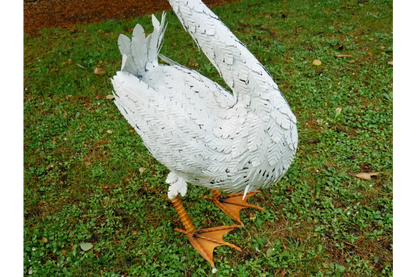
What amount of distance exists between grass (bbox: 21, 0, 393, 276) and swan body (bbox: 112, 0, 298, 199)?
708 mm

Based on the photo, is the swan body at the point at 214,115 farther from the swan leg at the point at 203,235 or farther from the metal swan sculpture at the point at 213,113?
the swan leg at the point at 203,235

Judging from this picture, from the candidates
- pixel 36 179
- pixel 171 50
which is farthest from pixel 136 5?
pixel 36 179

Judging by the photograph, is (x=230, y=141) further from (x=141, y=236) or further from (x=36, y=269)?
(x=36, y=269)

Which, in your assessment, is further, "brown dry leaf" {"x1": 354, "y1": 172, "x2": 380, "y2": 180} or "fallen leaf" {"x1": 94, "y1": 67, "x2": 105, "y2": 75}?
"fallen leaf" {"x1": 94, "y1": 67, "x2": 105, "y2": 75}

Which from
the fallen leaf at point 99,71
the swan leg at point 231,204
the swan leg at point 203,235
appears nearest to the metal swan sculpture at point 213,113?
the swan leg at point 203,235

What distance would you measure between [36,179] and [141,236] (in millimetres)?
1247

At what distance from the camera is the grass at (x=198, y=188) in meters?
2.40

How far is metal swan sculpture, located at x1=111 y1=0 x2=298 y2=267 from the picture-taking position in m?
1.81

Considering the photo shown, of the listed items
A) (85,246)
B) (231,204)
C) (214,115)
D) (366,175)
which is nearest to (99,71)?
(85,246)

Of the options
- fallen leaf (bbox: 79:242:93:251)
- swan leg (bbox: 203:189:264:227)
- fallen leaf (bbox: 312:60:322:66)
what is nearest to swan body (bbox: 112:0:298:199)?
swan leg (bbox: 203:189:264:227)

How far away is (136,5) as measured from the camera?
236 inches

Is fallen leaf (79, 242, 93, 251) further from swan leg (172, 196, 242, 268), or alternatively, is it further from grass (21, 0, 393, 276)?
swan leg (172, 196, 242, 268)

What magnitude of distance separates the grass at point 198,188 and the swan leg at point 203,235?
6cm

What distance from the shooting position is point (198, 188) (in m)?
2.95
